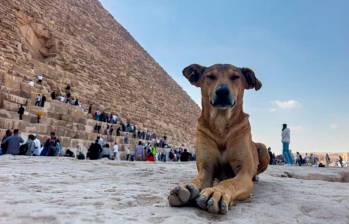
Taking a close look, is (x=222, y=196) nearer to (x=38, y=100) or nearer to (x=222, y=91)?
(x=222, y=91)

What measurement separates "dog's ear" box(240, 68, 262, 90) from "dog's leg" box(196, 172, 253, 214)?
75 centimetres

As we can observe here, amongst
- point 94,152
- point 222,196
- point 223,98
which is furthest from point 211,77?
point 94,152

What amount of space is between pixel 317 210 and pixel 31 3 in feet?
72.1

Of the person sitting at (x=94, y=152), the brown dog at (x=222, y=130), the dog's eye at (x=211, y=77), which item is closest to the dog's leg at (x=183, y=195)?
the brown dog at (x=222, y=130)

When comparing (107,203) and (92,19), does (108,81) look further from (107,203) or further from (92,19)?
(107,203)

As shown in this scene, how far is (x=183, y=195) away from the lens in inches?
53.6

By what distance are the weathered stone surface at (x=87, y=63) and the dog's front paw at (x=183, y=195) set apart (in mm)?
8582

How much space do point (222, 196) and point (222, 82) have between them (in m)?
0.73

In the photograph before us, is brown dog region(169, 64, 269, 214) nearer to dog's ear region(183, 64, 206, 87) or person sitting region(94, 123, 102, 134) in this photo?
dog's ear region(183, 64, 206, 87)

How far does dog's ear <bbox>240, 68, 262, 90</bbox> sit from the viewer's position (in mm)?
2211

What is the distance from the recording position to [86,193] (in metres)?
1.65

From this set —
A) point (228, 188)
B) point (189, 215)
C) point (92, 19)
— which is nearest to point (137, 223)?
point (189, 215)

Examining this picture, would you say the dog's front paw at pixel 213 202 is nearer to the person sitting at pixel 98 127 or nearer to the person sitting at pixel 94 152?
the person sitting at pixel 94 152

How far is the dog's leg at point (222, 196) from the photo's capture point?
133 centimetres
